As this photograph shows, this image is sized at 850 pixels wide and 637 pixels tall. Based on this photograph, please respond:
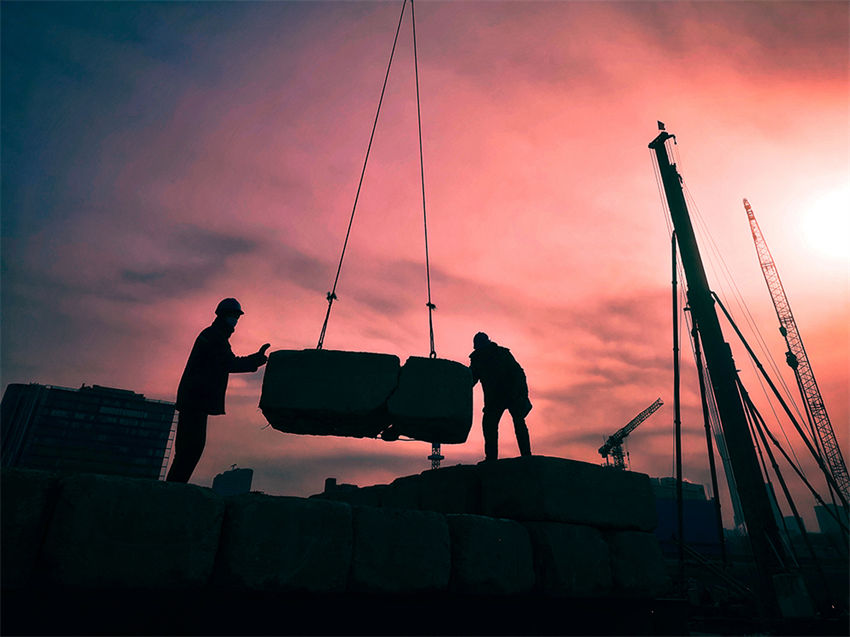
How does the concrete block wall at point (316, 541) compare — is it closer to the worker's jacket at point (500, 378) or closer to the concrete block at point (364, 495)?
the concrete block at point (364, 495)

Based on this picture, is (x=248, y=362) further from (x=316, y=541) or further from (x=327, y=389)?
(x=316, y=541)

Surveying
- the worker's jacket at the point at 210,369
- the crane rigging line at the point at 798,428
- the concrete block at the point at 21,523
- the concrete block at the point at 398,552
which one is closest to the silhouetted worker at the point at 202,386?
the worker's jacket at the point at 210,369

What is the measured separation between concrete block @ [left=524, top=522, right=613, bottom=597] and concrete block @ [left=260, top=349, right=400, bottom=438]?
1343mm

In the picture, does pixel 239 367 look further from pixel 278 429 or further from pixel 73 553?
pixel 73 553

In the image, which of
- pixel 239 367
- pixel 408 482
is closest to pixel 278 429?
pixel 239 367

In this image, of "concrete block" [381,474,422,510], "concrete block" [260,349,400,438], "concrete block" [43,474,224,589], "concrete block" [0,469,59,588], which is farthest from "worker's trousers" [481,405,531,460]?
"concrete block" [0,469,59,588]

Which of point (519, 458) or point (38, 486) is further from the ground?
point (519, 458)

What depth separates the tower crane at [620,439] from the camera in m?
78.8

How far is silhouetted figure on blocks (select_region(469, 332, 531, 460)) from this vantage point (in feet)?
16.4

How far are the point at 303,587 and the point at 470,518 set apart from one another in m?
1.02

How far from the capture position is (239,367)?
144 inches

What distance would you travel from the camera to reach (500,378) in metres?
5.08

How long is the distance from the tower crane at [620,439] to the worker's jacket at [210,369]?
85.5 meters

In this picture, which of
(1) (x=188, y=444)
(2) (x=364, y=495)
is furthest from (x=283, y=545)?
(2) (x=364, y=495)
